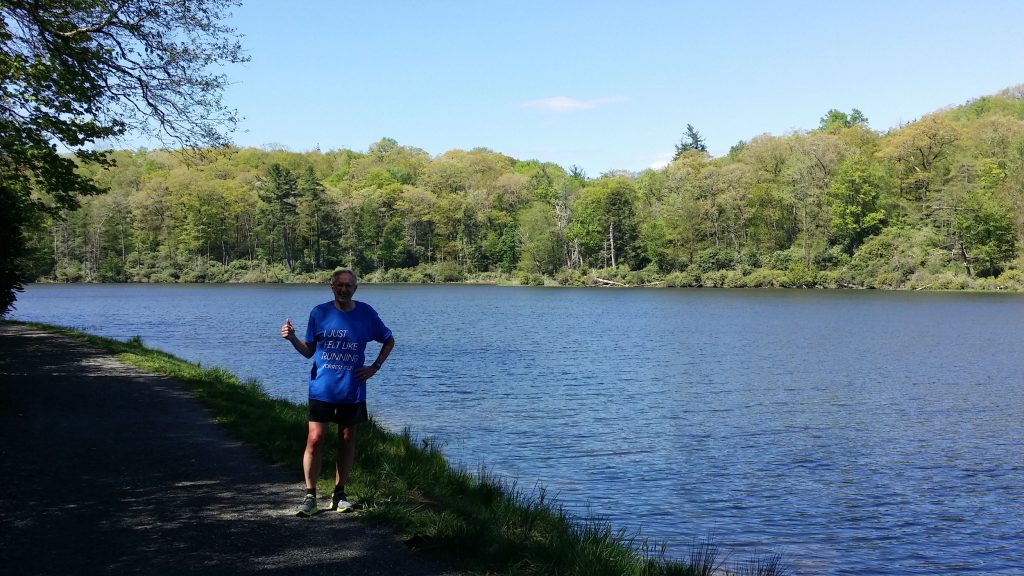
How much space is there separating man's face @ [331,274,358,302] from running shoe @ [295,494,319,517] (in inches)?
70.3

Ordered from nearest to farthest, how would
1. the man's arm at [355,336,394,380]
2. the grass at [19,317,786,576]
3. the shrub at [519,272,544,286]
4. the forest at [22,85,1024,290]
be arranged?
the grass at [19,317,786,576], the man's arm at [355,336,394,380], the forest at [22,85,1024,290], the shrub at [519,272,544,286]

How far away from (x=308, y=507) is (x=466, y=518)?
1.44m

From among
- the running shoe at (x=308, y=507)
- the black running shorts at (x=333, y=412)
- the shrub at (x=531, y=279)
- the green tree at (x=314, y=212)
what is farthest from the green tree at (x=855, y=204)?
the running shoe at (x=308, y=507)

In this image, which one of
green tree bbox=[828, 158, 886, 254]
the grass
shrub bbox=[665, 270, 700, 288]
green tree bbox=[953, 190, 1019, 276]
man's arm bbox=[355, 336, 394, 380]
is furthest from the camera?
shrub bbox=[665, 270, 700, 288]

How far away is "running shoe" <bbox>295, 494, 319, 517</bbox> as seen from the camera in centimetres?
667

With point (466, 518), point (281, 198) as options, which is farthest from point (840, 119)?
point (466, 518)

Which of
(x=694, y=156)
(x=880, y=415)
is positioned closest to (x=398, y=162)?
(x=694, y=156)

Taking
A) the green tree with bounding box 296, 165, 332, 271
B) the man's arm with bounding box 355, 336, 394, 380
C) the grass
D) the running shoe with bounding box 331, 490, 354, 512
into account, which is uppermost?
the green tree with bounding box 296, 165, 332, 271

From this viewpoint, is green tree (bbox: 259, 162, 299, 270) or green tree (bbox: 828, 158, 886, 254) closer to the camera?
green tree (bbox: 828, 158, 886, 254)

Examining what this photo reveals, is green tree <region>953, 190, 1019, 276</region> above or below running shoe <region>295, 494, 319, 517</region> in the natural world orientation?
above

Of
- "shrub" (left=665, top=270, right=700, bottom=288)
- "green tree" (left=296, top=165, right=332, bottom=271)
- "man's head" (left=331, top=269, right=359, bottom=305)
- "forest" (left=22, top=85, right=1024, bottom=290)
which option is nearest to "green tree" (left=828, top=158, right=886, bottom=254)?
"forest" (left=22, top=85, right=1024, bottom=290)

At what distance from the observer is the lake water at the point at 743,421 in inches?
396

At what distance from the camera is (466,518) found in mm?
7105

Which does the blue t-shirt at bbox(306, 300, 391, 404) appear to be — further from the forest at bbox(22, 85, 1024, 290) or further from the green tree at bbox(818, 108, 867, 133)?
the green tree at bbox(818, 108, 867, 133)
